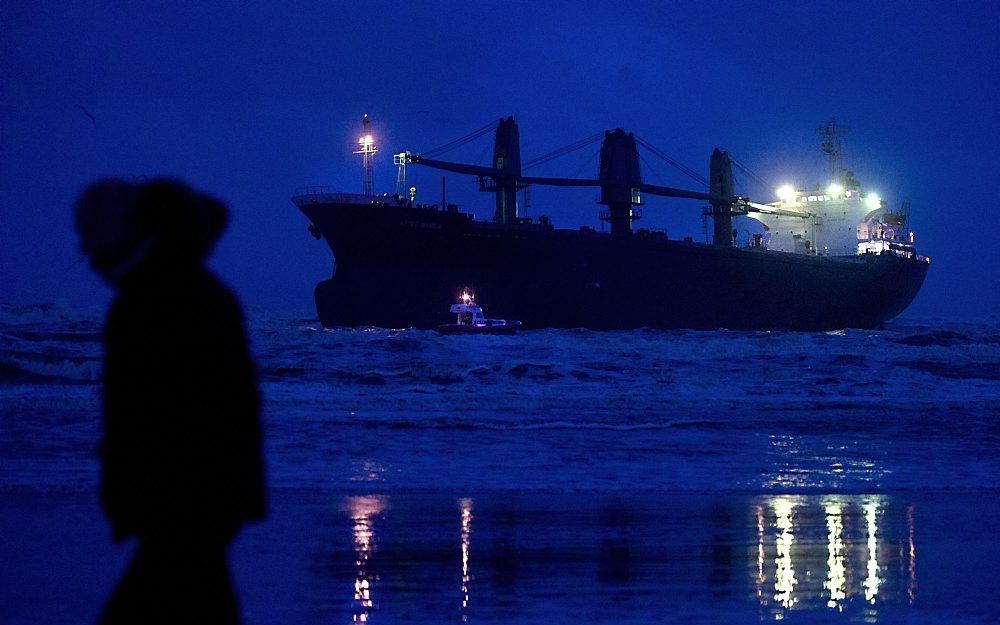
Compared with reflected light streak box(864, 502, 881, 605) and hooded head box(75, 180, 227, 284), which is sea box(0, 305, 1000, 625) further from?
hooded head box(75, 180, 227, 284)

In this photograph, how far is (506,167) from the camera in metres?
46.5

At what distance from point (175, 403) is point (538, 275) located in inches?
1570

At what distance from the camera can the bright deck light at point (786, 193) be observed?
63384mm

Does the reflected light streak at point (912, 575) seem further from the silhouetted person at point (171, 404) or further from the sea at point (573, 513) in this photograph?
the silhouetted person at point (171, 404)

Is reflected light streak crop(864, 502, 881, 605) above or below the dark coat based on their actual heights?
below

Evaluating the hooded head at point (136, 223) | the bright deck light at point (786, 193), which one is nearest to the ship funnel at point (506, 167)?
the bright deck light at point (786, 193)

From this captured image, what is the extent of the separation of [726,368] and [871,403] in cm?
802

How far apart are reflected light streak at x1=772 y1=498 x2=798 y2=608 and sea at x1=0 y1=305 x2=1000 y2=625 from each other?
2 centimetres

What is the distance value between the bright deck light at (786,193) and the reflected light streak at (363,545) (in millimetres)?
60353

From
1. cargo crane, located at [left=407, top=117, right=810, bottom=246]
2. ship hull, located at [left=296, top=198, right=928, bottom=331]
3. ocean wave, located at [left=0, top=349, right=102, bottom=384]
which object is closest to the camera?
ocean wave, located at [left=0, top=349, right=102, bottom=384]

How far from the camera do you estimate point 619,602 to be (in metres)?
4.18

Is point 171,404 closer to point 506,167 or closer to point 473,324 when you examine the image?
point 473,324

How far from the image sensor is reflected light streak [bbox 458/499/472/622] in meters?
4.20

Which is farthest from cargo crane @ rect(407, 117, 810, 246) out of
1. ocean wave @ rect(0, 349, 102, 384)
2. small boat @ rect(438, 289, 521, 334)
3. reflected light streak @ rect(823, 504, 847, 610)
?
reflected light streak @ rect(823, 504, 847, 610)
